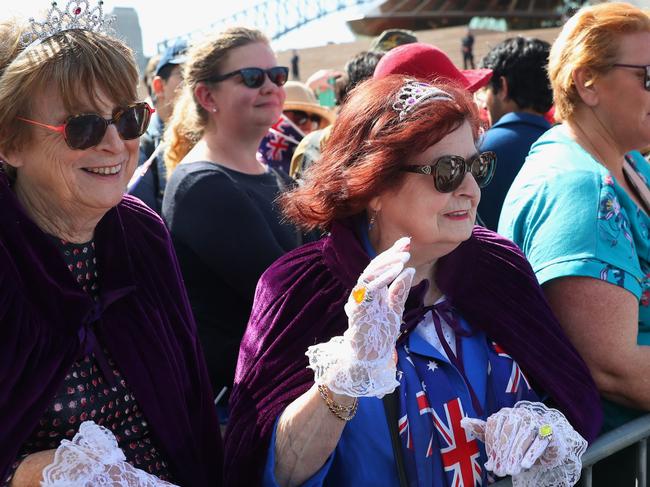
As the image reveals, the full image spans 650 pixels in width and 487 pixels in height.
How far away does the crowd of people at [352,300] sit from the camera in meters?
2.01

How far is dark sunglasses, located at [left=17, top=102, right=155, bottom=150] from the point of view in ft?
6.70

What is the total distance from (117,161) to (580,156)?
162 centimetres

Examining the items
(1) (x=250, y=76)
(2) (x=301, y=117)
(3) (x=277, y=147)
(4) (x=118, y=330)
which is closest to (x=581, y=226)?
(4) (x=118, y=330)

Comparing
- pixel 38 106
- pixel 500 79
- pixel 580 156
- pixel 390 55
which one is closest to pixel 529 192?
pixel 580 156

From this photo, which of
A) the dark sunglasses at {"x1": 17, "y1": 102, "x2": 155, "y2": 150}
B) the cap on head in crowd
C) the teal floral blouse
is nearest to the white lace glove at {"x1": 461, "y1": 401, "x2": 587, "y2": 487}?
the teal floral blouse

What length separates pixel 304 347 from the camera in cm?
228

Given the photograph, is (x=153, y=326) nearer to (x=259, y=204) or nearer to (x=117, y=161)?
(x=117, y=161)

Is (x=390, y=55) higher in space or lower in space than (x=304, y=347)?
higher

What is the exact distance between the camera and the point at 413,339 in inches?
91.4

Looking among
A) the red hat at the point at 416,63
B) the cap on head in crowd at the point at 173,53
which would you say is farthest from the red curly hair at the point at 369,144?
the cap on head in crowd at the point at 173,53

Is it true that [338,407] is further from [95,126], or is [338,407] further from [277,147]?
[277,147]

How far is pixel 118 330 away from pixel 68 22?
849mm

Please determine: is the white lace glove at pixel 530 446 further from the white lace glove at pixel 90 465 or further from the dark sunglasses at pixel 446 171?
the white lace glove at pixel 90 465

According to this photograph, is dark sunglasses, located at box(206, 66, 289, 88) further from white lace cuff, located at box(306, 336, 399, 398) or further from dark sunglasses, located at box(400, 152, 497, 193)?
white lace cuff, located at box(306, 336, 399, 398)
